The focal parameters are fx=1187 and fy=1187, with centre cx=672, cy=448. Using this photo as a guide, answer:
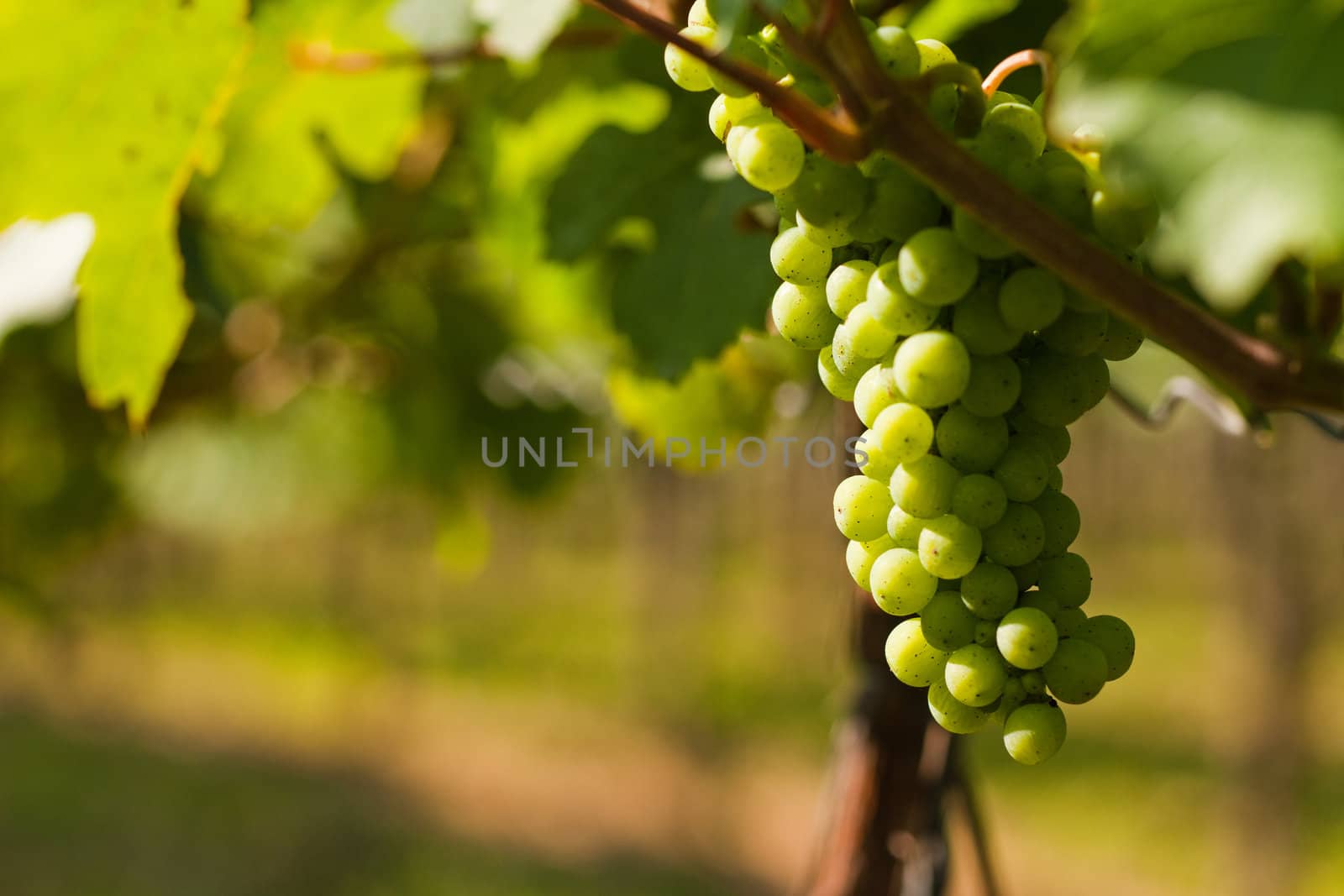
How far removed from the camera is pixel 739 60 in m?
0.43

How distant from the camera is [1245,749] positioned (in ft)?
17.7

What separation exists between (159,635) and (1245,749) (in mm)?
8717

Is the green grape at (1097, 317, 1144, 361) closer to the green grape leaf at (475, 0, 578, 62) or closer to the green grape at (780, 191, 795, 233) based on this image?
the green grape at (780, 191, 795, 233)

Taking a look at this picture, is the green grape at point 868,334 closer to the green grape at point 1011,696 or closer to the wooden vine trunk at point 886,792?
the green grape at point 1011,696

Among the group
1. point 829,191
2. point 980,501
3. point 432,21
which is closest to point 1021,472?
point 980,501

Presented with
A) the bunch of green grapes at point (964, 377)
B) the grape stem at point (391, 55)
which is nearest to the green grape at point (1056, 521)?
the bunch of green grapes at point (964, 377)

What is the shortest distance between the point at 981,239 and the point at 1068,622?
0.14 metres

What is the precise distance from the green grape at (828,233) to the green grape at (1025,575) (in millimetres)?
135

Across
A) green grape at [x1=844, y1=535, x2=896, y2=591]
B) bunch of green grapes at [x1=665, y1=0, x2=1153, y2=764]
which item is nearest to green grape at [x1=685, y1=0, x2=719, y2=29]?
bunch of green grapes at [x1=665, y1=0, x2=1153, y2=764]

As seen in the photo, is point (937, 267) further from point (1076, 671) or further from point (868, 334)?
point (1076, 671)

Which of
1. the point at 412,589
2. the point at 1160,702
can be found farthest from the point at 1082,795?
the point at 412,589

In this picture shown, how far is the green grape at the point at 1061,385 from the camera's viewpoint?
17.1 inches

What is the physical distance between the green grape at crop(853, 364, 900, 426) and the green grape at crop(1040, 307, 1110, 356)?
59 millimetres

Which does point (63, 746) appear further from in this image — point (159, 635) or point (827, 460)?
point (827, 460)
